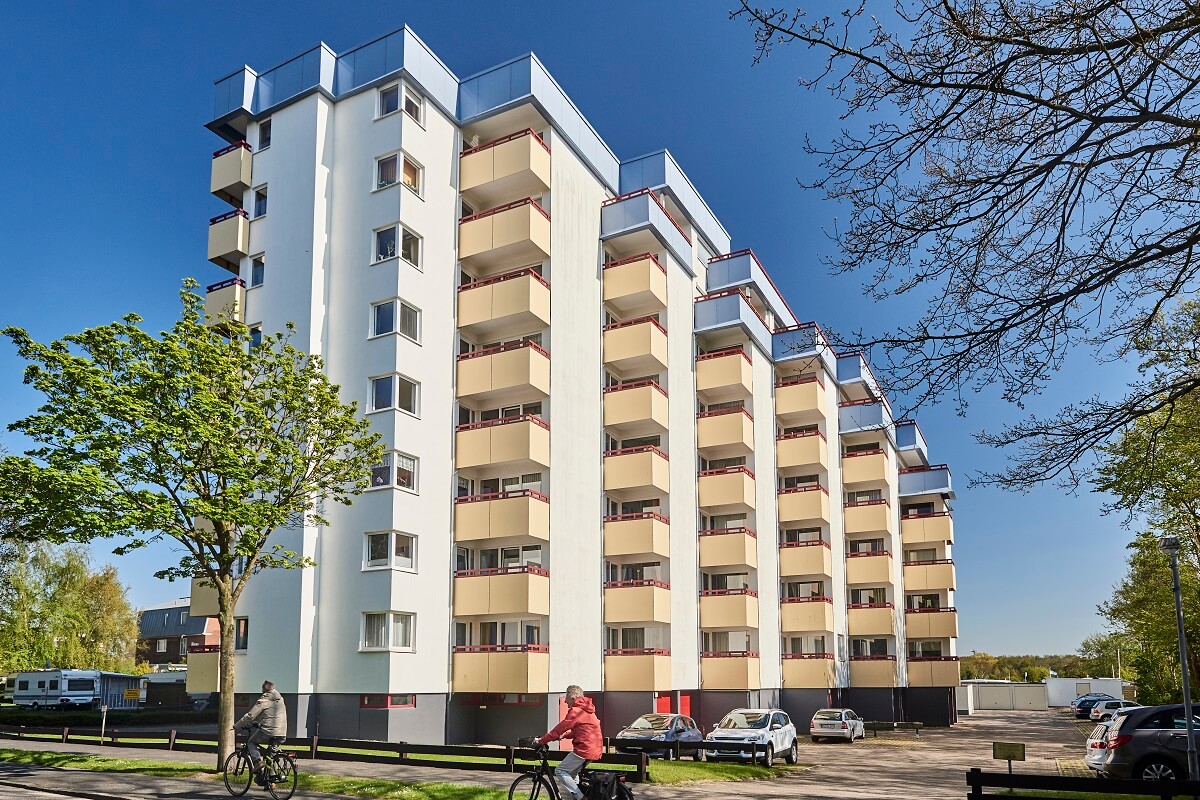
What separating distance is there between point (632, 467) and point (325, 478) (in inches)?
634

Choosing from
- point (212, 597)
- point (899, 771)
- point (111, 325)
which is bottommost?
point (899, 771)

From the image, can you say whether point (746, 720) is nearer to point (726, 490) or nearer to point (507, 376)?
point (507, 376)

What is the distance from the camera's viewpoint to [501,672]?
104 feet

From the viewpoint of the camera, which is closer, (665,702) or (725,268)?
(665,702)

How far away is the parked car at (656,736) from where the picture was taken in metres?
28.2

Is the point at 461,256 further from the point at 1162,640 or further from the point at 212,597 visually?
the point at 1162,640

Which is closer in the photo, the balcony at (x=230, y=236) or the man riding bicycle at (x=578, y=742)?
the man riding bicycle at (x=578, y=742)

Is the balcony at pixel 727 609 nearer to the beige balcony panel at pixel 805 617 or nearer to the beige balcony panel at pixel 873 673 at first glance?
the beige balcony panel at pixel 805 617

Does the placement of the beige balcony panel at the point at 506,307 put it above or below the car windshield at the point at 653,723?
above

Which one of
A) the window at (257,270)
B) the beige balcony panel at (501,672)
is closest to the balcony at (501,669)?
the beige balcony panel at (501,672)

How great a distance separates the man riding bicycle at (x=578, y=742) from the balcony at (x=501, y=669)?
54.6ft

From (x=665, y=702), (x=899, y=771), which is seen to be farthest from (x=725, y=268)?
(x=899, y=771)

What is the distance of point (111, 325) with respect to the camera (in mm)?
21812

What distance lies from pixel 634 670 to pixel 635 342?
41.0 ft
